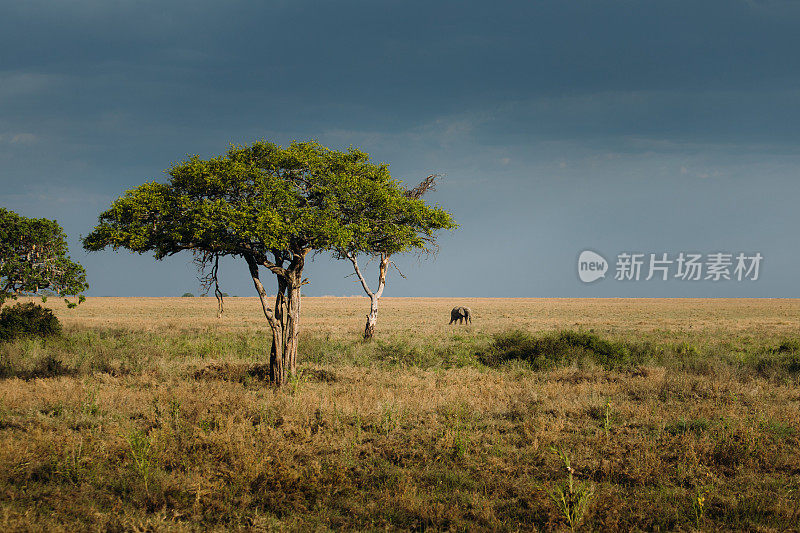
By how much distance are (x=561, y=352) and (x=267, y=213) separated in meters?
13.5

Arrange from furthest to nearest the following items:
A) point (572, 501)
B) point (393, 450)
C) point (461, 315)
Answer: point (461, 315)
point (393, 450)
point (572, 501)

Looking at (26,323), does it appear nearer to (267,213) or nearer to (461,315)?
(267,213)

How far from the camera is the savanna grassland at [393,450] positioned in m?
6.90

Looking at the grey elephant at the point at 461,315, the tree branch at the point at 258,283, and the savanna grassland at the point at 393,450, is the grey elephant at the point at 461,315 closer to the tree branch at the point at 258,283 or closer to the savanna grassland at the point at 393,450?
the savanna grassland at the point at 393,450

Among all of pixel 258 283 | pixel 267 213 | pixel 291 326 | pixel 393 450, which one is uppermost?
pixel 267 213

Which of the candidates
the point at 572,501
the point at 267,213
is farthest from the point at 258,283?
the point at 572,501

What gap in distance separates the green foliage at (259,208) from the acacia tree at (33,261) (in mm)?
9909

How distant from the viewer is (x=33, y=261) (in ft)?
72.0

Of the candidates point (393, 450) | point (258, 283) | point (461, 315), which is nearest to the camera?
point (393, 450)

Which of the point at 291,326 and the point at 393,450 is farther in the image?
the point at 291,326

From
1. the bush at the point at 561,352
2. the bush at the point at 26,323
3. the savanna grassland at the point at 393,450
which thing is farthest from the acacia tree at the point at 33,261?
the bush at the point at 561,352

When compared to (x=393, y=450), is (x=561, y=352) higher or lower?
higher

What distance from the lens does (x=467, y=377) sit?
54.2ft

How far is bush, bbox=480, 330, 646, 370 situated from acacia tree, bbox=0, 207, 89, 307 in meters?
19.0
